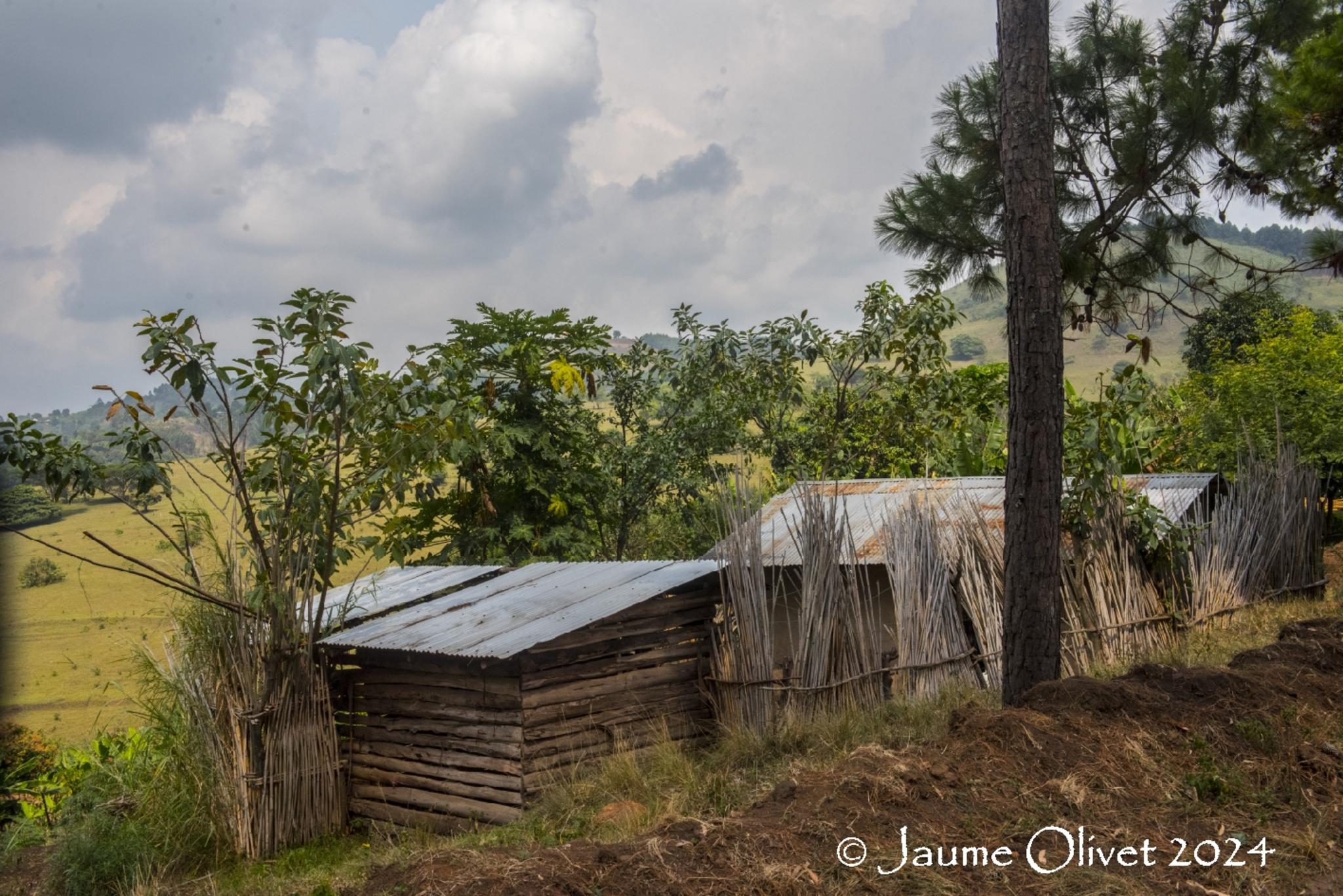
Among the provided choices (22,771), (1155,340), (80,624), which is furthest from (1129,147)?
(1155,340)

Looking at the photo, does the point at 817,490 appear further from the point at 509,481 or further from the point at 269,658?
the point at 509,481

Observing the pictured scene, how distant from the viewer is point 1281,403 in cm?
1262

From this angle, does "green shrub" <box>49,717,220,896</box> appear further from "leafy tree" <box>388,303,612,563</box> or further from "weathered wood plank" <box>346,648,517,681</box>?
"leafy tree" <box>388,303,612,563</box>

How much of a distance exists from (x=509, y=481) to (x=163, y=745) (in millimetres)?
6025

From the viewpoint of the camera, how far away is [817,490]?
726 cm

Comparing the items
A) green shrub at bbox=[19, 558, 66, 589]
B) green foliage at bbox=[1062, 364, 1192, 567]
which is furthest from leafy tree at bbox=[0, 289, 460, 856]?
green shrub at bbox=[19, 558, 66, 589]

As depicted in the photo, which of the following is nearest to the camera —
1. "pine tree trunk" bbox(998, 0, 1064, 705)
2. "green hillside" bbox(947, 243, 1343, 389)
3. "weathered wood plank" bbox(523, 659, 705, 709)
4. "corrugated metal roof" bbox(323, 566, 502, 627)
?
"pine tree trunk" bbox(998, 0, 1064, 705)

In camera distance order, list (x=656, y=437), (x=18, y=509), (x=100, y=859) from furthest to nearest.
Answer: (x=656, y=437) < (x=100, y=859) < (x=18, y=509)

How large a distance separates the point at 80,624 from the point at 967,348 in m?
74.9

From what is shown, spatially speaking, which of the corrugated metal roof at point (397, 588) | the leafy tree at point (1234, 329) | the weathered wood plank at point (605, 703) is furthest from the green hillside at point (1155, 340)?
the weathered wood plank at point (605, 703)

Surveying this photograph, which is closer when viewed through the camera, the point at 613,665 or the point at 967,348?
the point at 613,665

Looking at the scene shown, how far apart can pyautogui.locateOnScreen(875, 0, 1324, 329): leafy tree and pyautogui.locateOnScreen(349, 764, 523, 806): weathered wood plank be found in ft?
20.0

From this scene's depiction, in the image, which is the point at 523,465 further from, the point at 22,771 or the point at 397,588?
the point at 22,771

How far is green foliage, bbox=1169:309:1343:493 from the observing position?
1237 cm
